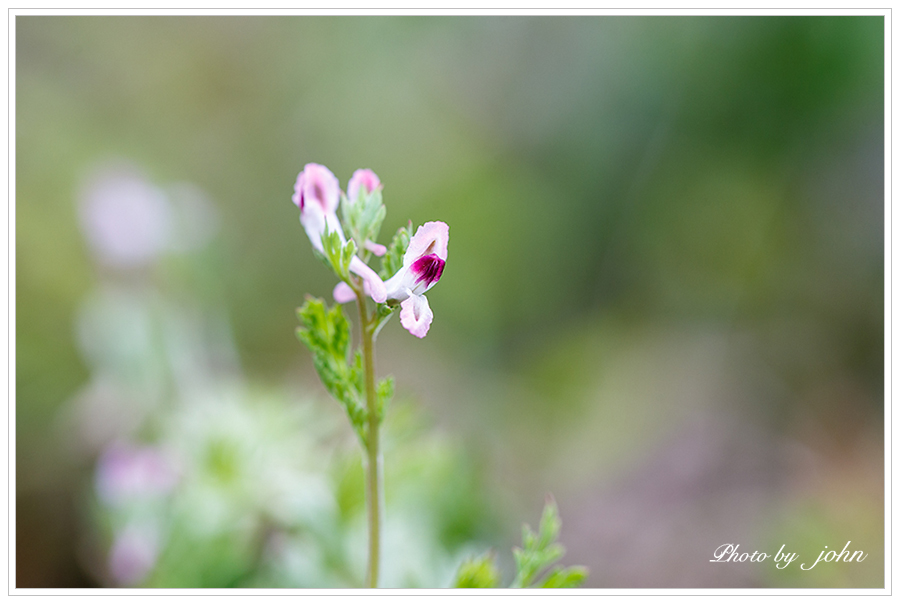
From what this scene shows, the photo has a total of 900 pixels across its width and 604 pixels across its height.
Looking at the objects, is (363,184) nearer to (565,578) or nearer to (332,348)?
(332,348)

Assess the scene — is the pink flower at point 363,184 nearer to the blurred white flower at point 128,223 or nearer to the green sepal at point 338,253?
the green sepal at point 338,253

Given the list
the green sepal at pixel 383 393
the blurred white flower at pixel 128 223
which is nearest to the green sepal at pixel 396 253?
the green sepal at pixel 383 393

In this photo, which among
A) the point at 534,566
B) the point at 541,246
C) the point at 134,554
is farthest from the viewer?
the point at 541,246

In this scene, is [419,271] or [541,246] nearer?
[419,271]

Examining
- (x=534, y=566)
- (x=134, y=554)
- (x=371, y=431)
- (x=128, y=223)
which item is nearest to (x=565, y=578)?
(x=534, y=566)

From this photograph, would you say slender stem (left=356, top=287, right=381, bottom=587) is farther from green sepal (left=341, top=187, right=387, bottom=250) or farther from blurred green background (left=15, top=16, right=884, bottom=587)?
blurred green background (left=15, top=16, right=884, bottom=587)

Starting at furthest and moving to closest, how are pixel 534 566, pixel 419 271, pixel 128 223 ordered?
1. pixel 128 223
2. pixel 534 566
3. pixel 419 271

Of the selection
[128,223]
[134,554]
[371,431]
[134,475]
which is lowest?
[134,554]
